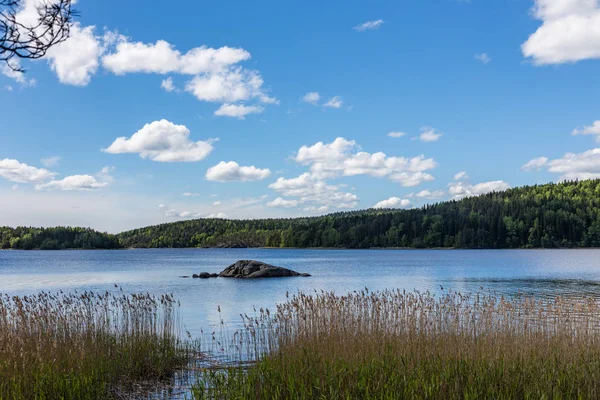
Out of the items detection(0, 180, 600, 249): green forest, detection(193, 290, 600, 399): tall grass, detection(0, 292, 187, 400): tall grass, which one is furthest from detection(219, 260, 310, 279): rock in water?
detection(0, 180, 600, 249): green forest

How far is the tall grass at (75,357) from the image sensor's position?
377 inches

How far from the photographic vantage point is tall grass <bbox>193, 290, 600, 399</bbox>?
29.1ft

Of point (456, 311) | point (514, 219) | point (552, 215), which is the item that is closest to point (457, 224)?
point (514, 219)

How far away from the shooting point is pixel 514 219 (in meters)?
166

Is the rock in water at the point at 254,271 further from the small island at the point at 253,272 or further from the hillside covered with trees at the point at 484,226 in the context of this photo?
the hillside covered with trees at the point at 484,226

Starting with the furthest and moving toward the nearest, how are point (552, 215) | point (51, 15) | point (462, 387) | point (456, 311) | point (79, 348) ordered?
point (552, 215), point (456, 311), point (79, 348), point (462, 387), point (51, 15)

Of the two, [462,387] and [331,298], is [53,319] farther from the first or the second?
[462,387]

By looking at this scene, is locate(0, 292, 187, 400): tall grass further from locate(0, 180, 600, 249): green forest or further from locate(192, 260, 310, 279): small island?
locate(0, 180, 600, 249): green forest

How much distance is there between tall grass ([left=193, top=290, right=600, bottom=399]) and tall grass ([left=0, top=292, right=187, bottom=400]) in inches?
73.8

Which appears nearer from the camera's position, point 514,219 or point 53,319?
point 53,319

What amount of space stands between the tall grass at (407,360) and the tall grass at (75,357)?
6.15 feet

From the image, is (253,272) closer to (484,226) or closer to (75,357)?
(75,357)

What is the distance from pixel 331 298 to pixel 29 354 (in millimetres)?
7735

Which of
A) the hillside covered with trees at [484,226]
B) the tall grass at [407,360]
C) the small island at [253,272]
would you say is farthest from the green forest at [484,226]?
the tall grass at [407,360]
